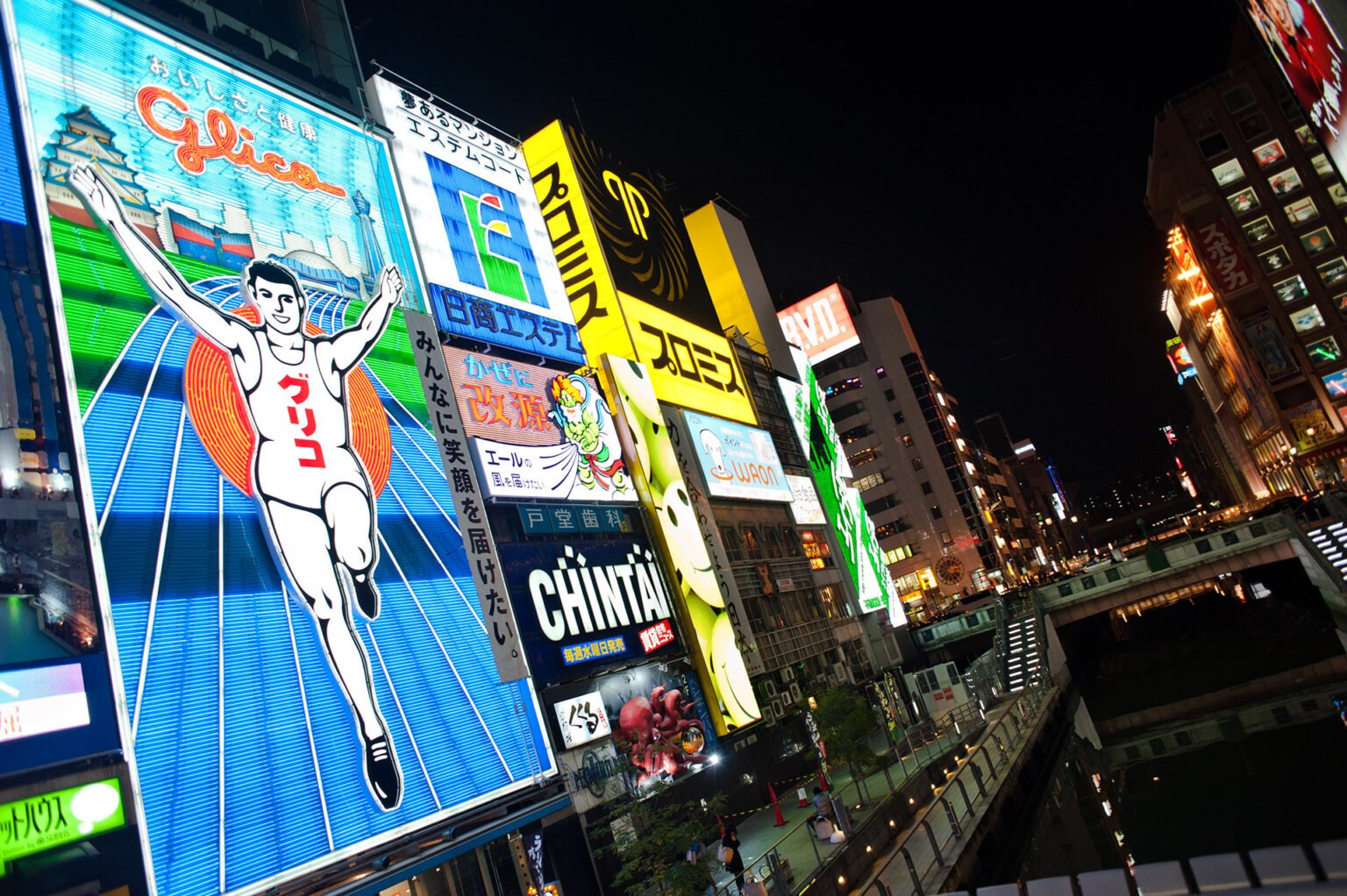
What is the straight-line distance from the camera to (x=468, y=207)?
30172 millimetres

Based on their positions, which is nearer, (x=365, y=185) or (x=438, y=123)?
(x=365, y=185)

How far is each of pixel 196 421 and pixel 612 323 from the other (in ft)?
67.6

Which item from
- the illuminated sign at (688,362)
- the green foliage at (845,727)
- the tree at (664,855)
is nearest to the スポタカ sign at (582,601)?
the green foliage at (845,727)

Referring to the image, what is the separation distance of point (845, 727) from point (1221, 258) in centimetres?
6569

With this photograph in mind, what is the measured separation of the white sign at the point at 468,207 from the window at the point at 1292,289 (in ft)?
206

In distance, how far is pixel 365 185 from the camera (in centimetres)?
2586

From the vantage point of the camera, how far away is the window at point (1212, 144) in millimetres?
75125

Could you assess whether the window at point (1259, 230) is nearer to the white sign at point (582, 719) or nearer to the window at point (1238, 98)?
the window at point (1238, 98)

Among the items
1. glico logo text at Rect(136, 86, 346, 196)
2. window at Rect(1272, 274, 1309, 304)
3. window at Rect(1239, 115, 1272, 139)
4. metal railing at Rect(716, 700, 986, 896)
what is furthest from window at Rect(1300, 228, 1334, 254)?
glico logo text at Rect(136, 86, 346, 196)

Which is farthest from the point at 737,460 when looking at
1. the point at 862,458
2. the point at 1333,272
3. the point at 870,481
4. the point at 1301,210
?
the point at 862,458

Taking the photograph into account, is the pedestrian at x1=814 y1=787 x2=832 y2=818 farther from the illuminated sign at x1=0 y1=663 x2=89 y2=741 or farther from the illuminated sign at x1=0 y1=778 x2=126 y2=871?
the illuminated sign at x1=0 y1=663 x2=89 y2=741

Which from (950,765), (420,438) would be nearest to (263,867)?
(420,438)

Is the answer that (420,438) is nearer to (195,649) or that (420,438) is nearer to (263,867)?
(195,649)

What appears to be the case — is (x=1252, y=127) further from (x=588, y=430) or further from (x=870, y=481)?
(x=588, y=430)
